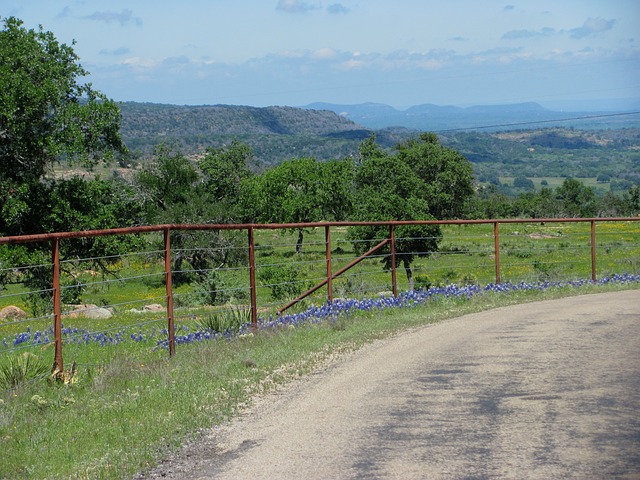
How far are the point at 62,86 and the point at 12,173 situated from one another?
12.2 ft

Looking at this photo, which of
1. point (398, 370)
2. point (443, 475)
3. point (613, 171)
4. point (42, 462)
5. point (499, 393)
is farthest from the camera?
point (613, 171)

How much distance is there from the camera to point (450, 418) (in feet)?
21.8

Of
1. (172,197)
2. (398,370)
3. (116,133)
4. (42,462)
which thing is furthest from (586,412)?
(172,197)

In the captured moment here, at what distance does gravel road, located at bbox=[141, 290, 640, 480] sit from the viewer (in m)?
5.52

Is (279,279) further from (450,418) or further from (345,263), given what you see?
(450,418)

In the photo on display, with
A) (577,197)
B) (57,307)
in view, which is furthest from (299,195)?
(57,307)

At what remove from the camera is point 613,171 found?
19175cm

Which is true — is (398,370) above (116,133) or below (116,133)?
below

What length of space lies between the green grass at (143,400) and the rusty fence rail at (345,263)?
2.32 ft

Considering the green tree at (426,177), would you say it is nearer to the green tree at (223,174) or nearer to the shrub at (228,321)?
the green tree at (223,174)

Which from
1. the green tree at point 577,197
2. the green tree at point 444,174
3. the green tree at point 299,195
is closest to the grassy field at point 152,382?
the green tree at point 299,195

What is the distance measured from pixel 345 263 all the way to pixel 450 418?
47.3m

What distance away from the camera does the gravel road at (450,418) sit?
5.52 m

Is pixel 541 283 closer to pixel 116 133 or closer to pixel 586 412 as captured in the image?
pixel 586 412
